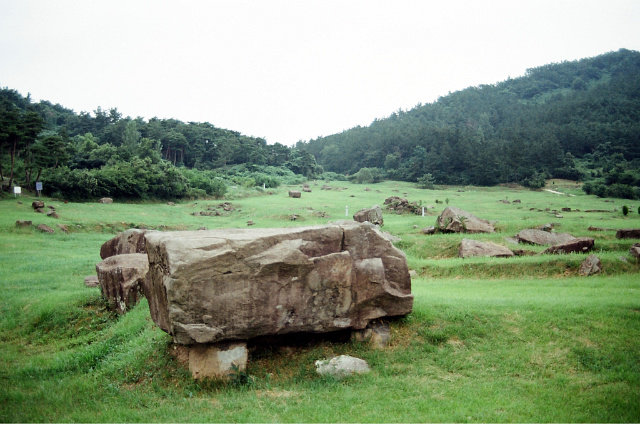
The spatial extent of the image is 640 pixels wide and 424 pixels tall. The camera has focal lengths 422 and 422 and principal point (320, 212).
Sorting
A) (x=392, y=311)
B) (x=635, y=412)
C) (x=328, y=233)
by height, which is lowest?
(x=635, y=412)

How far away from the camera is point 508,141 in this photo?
296ft

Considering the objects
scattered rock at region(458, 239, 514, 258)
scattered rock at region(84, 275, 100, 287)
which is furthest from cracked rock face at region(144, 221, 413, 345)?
scattered rock at region(458, 239, 514, 258)

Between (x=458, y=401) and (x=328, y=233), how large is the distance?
481cm

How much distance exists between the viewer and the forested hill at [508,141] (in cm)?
7569

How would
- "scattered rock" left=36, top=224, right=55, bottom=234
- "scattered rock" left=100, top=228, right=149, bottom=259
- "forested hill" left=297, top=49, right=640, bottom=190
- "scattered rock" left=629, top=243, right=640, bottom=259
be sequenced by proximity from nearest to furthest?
"scattered rock" left=629, top=243, right=640, bottom=259, "scattered rock" left=100, top=228, right=149, bottom=259, "scattered rock" left=36, top=224, right=55, bottom=234, "forested hill" left=297, top=49, right=640, bottom=190

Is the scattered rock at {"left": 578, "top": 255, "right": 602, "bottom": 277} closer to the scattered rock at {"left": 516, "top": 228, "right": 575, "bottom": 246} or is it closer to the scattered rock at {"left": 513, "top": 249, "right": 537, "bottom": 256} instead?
the scattered rock at {"left": 513, "top": 249, "right": 537, "bottom": 256}

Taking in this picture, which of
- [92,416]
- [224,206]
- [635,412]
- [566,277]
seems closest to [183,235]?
[92,416]

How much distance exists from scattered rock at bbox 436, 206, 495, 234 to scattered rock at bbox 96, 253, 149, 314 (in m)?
17.8

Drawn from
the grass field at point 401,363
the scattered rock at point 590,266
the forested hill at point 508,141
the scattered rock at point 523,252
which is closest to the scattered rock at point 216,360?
the grass field at point 401,363

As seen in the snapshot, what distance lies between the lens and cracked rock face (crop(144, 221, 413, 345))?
9.11m

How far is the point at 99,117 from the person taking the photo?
9012 cm

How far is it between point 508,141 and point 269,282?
9219 cm

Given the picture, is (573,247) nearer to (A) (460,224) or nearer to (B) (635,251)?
(B) (635,251)

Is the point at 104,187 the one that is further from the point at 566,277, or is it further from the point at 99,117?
the point at 99,117
